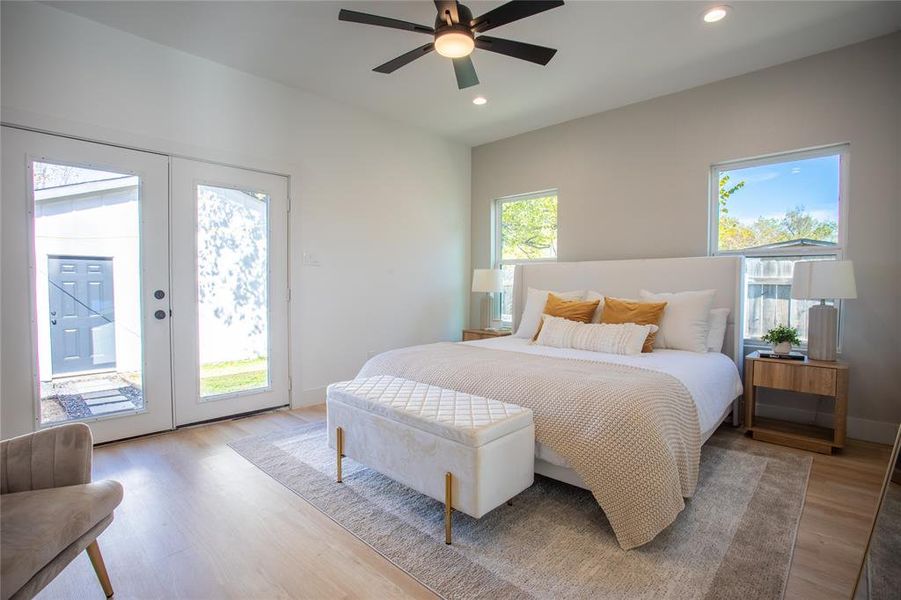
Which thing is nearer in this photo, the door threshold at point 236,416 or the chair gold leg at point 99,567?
the chair gold leg at point 99,567

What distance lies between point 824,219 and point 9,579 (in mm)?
4788

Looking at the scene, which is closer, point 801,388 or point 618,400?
point 618,400

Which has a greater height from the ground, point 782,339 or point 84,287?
point 84,287

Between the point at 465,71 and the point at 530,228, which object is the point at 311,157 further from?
the point at 530,228

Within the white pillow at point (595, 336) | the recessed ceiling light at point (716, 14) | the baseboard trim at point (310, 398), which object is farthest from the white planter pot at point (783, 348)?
the baseboard trim at point (310, 398)

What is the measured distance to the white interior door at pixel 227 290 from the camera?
10.9ft

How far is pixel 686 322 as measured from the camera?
3.29 m

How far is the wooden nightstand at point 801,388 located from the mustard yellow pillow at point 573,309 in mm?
1181

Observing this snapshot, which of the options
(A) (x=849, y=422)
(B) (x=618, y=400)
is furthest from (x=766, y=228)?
(B) (x=618, y=400)

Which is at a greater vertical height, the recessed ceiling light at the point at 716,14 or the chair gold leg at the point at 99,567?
the recessed ceiling light at the point at 716,14

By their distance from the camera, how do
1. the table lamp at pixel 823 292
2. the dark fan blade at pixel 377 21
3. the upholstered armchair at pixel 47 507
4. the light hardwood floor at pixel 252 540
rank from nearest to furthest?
the upholstered armchair at pixel 47 507 → the light hardwood floor at pixel 252 540 → the dark fan blade at pixel 377 21 → the table lamp at pixel 823 292

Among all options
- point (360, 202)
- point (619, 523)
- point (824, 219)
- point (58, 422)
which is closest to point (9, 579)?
point (619, 523)

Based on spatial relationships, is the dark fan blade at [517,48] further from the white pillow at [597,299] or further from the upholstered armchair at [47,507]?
the upholstered armchair at [47,507]

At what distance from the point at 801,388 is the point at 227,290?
439 centimetres
